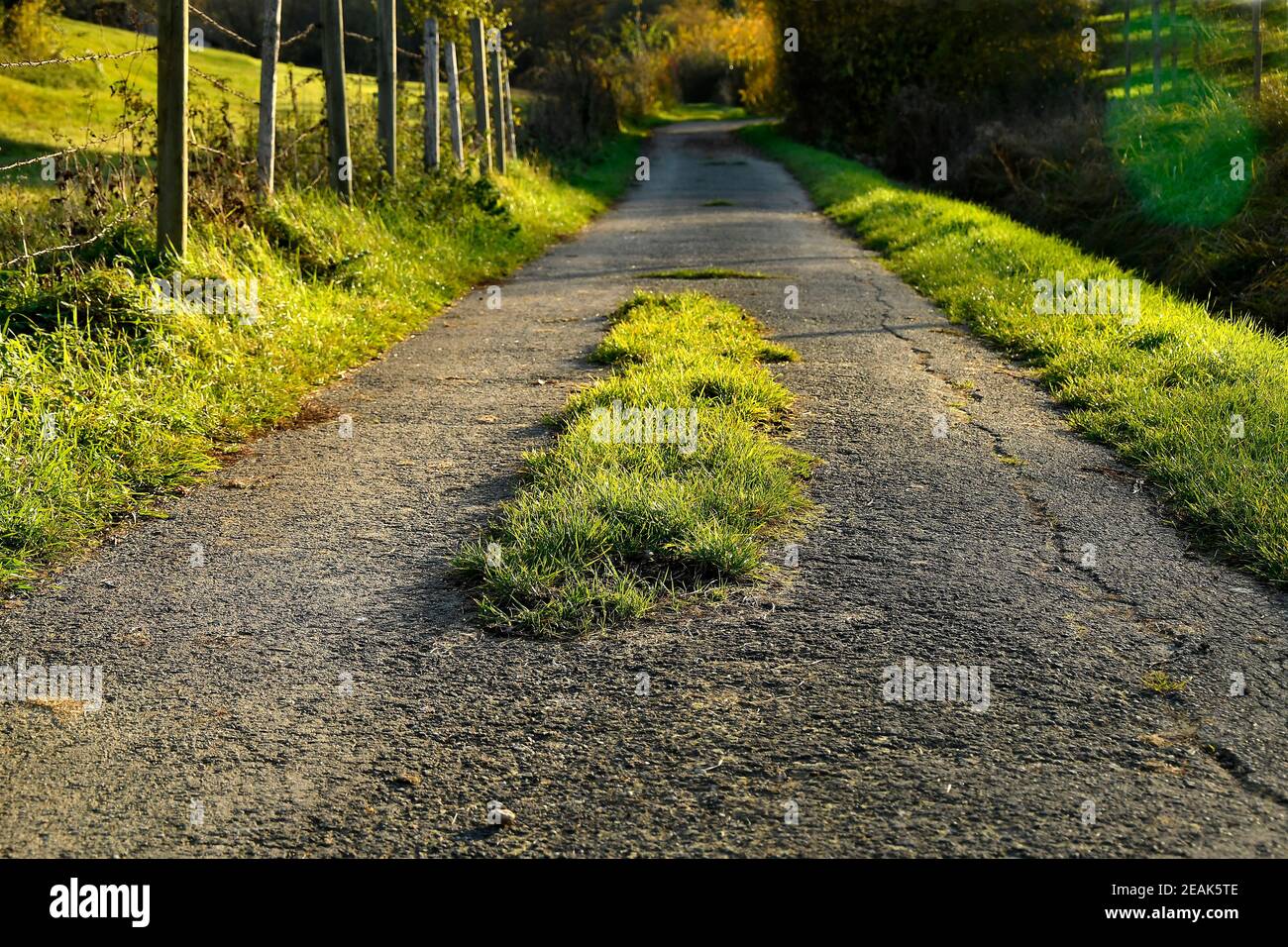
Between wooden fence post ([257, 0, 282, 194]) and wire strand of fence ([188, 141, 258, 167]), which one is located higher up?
wooden fence post ([257, 0, 282, 194])

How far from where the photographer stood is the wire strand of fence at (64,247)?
6.97m

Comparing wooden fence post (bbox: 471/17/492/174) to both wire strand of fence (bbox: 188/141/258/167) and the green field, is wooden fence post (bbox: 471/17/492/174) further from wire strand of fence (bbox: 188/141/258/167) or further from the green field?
wire strand of fence (bbox: 188/141/258/167)

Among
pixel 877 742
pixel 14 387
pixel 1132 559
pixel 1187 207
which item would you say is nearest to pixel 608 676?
pixel 877 742

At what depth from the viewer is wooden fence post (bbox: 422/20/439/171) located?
14930 mm

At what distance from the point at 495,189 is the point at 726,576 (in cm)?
1192

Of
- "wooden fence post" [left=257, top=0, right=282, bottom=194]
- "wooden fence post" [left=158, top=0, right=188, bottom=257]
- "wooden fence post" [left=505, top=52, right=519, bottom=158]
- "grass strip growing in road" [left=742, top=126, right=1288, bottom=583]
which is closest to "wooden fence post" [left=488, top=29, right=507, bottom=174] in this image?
"wooden fence post" [left=505, top=52, right=519, bottom=158]

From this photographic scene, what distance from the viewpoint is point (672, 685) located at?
3406 mm

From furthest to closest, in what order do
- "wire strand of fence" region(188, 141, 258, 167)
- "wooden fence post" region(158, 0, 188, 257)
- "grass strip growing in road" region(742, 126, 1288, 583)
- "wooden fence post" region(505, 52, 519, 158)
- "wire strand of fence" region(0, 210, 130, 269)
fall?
"wooden fence post" region(505, 52, 519, 158), "wire strand of fence" region(188, 141, 258, 167), "wooden fence post" region(158, 0, 188, 257), "wire strand of fence" region(0, 210, 130, 269), "grass strip growing in road" region(742, 126, 1288, 583)

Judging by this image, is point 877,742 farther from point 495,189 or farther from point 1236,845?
point 495,189

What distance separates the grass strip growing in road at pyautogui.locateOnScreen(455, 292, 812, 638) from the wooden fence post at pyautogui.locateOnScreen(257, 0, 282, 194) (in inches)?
176

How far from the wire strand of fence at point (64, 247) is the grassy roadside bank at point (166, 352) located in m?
0.07

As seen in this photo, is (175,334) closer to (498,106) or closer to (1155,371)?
(1155,371)

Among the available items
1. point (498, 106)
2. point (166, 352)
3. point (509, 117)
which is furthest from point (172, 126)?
point (509, 117)

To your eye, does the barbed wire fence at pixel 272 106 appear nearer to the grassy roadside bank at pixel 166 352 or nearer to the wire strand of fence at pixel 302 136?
the wire strand of fence at pixel 302 136
